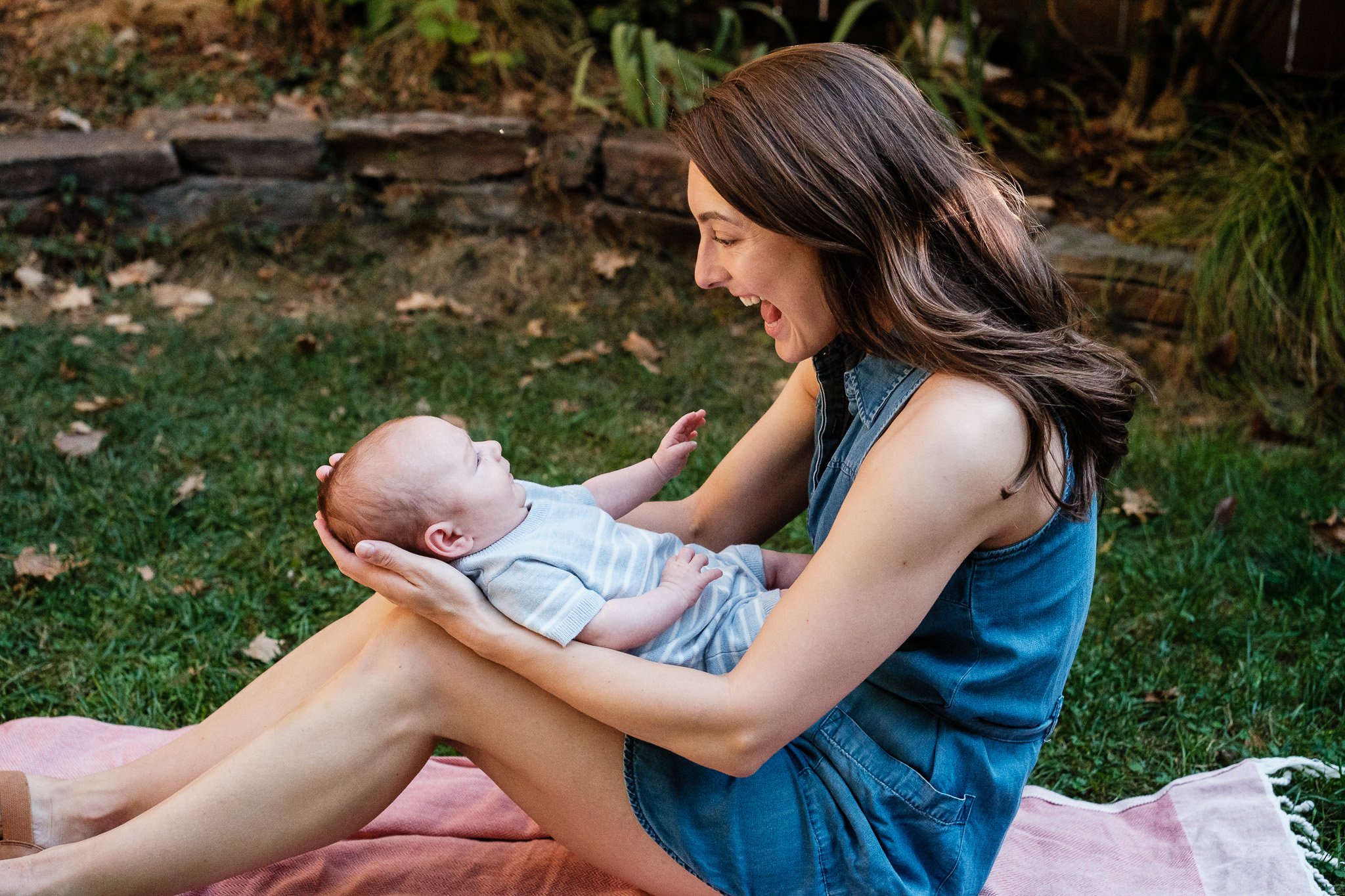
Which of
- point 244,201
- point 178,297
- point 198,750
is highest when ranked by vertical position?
point 198,750

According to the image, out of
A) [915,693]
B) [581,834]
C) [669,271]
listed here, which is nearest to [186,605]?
[581,834]

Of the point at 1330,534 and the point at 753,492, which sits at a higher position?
the point at 753,492

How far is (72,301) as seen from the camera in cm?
450

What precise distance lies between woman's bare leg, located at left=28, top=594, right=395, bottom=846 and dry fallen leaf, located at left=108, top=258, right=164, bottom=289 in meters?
3.23

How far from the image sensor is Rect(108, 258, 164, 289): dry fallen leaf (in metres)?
4.67

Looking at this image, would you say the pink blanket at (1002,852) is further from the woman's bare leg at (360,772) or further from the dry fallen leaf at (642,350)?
the dry fallen leaf at (642,350)

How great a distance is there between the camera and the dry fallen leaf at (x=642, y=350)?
4391 mm

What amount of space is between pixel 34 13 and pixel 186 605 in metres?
4.30

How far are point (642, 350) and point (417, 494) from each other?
2.75 metres

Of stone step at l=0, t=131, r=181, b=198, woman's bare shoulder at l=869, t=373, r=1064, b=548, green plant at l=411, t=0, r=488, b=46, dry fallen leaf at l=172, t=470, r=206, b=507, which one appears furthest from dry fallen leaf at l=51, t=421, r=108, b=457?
woman's bare shoulder at l=869, t=373, r=1064, b=548

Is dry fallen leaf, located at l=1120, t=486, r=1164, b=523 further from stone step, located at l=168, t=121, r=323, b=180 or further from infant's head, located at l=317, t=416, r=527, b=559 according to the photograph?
stone step, located at l=168, t=121, r=323, b=180

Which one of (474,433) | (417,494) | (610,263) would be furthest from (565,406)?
(417,494)

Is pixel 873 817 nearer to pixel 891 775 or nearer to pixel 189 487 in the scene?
pixel 891 775

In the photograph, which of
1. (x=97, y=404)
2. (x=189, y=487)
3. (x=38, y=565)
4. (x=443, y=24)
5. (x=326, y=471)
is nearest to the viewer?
(x=326, y=471)
